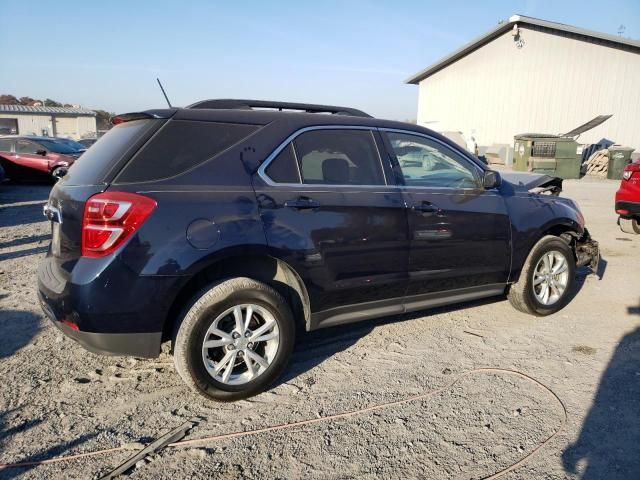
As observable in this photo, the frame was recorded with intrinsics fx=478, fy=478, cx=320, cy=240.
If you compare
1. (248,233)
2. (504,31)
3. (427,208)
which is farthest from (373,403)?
(504,31)

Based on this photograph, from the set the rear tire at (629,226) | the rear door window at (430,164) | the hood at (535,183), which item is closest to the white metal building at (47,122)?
the rear tire at (629,226)

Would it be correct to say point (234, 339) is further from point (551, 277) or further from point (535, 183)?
point (535, 183)

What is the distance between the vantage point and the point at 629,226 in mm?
8391

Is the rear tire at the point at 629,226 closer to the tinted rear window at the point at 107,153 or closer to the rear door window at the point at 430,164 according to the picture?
the rear door window at the point at 430,164

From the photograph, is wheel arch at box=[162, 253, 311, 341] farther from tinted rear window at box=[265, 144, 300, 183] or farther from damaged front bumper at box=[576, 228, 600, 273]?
damaged front bumper at box=[576, 228, 600, 273]

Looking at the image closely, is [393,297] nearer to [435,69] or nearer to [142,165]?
[142,165]

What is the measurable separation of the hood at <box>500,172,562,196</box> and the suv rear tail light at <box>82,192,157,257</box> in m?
3.26

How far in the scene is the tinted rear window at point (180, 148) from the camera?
278 cm

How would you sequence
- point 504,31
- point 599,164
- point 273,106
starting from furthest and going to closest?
point 504,31, point 599,164, point 273,106

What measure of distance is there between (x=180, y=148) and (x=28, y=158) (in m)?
13.9

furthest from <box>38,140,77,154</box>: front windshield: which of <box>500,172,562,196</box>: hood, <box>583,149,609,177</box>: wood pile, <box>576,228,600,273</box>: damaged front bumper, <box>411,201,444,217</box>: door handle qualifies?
<box>583,149,609,177</box>: wood pile

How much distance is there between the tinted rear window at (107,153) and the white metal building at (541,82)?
2383cm

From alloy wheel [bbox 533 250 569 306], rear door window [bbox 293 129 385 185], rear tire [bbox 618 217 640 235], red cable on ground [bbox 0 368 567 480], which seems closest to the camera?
red cable on ground [bbox 0 368 567 480]

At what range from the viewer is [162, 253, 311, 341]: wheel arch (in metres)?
2.93
